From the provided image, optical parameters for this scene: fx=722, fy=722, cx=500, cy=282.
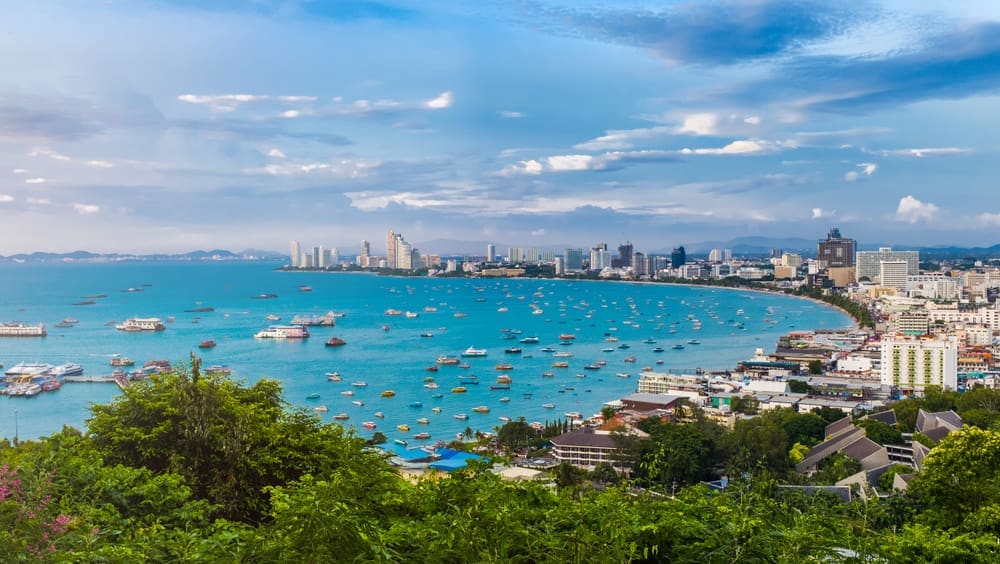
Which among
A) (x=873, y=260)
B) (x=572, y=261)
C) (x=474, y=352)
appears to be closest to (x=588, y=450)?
(x=474, y=352)

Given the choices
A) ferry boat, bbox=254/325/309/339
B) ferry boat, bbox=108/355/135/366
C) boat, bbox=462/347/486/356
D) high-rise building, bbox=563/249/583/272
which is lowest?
boat, bbox=462/347/486/356

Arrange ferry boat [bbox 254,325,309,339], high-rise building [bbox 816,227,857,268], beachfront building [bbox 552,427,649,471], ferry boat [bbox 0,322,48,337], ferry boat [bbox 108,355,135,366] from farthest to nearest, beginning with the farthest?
high-rise building [bbox 816,227,857,268] < ferry boat [bbox 0,322,48,337] < ferry boat [bbox 254,325,309,339] < ferry boat [bbox 108,355,135,366] < beachfront building [bbox 552,427,649,471]

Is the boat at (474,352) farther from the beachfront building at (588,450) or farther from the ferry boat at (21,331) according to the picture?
the ferry boat at (21,331)

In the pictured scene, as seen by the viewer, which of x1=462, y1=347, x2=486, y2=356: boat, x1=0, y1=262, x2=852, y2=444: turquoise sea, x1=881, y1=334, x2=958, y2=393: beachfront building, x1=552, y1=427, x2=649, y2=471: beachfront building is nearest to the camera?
x1=552, y1=427, x2=649, y2=471: beachfront building

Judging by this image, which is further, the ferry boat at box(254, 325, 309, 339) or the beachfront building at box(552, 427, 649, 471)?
the ferry boat at box(254, 325, 309, 339)

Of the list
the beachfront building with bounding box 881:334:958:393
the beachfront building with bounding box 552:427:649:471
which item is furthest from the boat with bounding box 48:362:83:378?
the beachfront building with bounding box 881:334:958:393

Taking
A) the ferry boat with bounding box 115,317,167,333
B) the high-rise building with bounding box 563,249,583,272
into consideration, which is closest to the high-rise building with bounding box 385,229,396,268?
the high-rise building with bounding box 563,249,583,272

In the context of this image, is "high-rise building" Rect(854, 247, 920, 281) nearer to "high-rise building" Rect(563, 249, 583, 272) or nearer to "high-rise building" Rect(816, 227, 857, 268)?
"high-rise building" Rect(816, 227, 857, 268)

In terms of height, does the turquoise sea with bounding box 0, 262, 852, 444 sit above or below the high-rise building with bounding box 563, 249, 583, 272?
below
